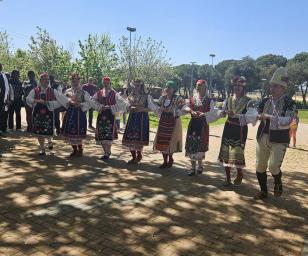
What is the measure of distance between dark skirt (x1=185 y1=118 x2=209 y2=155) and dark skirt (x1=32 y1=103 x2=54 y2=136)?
367 cm

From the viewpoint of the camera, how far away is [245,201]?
288 inches

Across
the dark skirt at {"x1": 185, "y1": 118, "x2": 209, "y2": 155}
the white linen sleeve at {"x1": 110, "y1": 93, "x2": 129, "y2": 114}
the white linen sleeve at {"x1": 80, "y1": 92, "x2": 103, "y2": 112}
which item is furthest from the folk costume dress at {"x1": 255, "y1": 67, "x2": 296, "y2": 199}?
the white linen sleeve at {"x1": 80, "y1": 92, "x2": 103, "y2": 112}

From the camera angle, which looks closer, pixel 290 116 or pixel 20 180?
pixel 290 116

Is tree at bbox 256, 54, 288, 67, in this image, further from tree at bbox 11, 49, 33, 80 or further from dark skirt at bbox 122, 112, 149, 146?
dark skirt at bbox 122, 112, 149, 146

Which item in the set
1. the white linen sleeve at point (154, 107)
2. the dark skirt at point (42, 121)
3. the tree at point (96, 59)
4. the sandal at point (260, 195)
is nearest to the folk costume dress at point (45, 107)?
the dark skirt at point (42, 121)

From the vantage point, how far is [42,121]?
1009 cm

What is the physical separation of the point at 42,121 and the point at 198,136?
4.05 meters

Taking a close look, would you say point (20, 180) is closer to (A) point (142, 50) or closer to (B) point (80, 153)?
(B) point (80, 153)

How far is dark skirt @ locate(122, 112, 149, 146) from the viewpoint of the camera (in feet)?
32.4

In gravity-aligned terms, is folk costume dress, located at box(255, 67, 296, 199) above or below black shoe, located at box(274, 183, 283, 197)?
above

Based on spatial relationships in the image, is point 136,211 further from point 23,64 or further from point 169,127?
point 23,64

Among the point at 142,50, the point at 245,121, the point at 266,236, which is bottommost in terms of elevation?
the point at 266,236

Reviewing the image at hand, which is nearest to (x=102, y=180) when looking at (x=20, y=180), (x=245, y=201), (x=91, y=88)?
(x=20, y=180)

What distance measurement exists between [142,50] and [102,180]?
49.9 m
